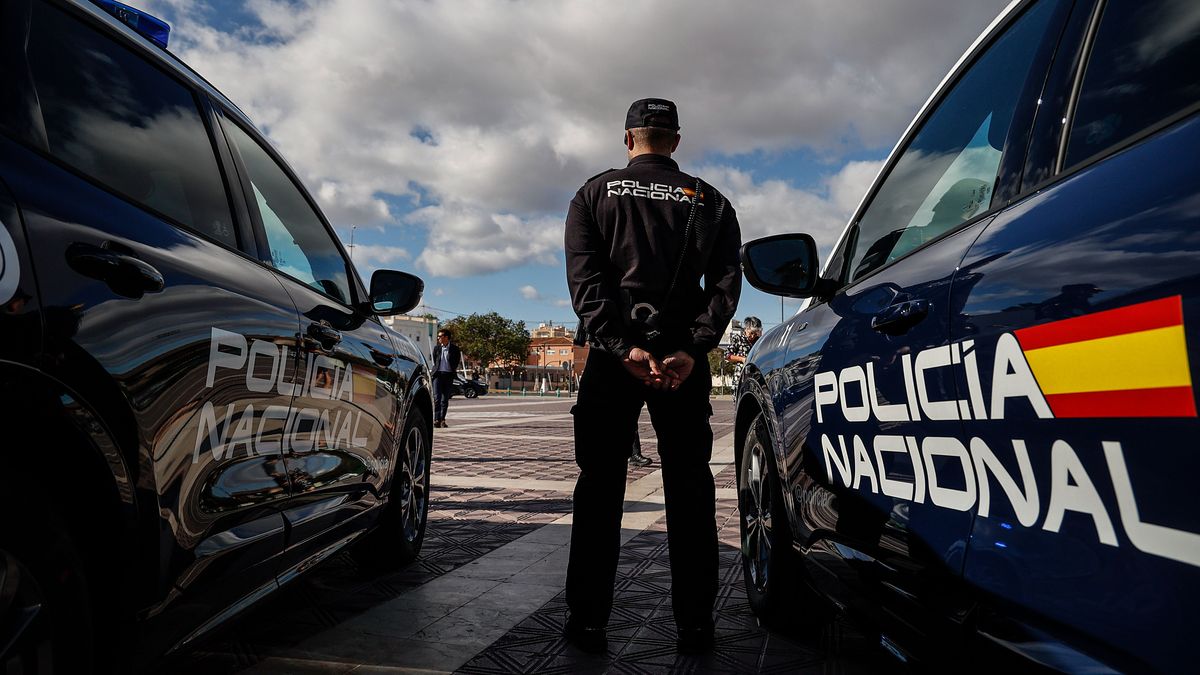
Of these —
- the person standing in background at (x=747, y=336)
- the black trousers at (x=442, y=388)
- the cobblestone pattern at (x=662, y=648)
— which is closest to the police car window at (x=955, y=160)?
the cobblestone pattern at (x=662, y=648)

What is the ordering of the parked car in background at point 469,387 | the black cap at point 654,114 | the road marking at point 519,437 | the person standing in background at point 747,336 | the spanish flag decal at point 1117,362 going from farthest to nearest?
the parked car in background at point 469,387
the road marking at point 519,437
the person standing in background at point 747,336
the black cap at point 654,114
the spanish flag decal at point 1117,362

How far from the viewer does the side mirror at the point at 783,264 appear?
247cm

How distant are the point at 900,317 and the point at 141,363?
1433 millimetres

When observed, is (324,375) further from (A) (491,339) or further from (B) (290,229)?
(A) (491,339)

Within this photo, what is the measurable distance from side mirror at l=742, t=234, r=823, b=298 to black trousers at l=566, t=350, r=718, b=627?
39 cm

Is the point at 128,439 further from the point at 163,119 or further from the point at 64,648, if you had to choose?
the point at 163,119

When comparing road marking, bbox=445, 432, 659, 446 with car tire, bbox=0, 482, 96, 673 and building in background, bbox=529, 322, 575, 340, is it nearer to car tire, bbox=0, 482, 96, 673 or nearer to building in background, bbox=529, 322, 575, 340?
car tire, bbox=0, 482, 96, 673

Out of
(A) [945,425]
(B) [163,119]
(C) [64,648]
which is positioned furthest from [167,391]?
(A) [945,425]

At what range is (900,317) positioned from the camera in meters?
1.63

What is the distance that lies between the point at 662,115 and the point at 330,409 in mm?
1488

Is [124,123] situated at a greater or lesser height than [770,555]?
greater

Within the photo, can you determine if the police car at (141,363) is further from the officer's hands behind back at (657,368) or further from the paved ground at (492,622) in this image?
the officer's hands behind back at (657,368)

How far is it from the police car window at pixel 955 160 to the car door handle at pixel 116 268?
159 centimetres

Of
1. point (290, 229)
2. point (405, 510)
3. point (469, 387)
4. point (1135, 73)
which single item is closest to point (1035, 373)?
point (1135, 73)
